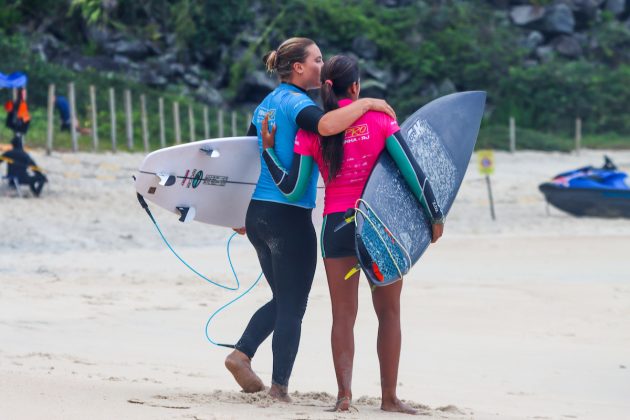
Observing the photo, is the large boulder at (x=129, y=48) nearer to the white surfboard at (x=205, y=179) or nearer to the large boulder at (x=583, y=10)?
the large boulder at (x=583, y=10)

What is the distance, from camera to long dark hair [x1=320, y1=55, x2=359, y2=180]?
4.19 m

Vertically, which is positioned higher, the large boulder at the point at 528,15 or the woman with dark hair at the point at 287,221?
the woman with dark hair at the point at 287,221

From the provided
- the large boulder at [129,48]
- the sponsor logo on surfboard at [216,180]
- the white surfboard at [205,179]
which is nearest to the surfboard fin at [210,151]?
the white surfboard at [205,179]

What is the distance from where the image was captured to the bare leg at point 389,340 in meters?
4.32

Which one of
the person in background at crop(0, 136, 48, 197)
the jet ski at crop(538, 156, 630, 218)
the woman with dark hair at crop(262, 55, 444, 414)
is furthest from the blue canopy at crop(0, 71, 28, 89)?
the woman with dark hair at crop(262, 55, 444, 414)

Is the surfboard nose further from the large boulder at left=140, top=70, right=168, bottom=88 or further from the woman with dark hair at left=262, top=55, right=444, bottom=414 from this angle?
the large boulder at left=140, top=70, right=168, bottom=88

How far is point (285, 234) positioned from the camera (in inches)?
172

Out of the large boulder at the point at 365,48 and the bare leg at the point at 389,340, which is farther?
the large boulder at the point at 365,48

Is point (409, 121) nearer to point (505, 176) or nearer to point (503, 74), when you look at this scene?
point (505, 176)

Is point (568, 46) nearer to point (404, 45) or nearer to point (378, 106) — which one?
point (404, 45)

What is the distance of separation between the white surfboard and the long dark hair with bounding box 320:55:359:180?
1.95 feet

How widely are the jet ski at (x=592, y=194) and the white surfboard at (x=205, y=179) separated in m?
10.1

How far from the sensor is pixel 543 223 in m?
14.2

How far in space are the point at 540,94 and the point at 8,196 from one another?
2118 centimetres
